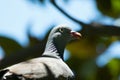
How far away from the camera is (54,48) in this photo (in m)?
4.69

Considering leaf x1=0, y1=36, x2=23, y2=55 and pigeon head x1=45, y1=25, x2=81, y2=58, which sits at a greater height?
pigeon head x1=45, y1=25, x2=81, y2=58

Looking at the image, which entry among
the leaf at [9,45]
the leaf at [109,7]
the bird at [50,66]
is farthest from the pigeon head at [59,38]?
the leaf at [109,7]

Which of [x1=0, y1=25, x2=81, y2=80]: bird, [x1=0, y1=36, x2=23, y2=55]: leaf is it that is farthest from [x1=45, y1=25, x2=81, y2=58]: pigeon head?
[x1=0, y1=36, x2=23, y2=55]: leaf

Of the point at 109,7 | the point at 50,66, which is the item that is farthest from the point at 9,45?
the point at 50,66

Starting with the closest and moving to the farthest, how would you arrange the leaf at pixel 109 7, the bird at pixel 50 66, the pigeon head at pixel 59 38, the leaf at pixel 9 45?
1. the bird at pixel 50 66
2. the pigeon head at pixel 59 38
3. the leaf at pixel 9 45
4. the leaf at pixel 109 7

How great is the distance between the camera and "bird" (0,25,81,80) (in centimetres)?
408

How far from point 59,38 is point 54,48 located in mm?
79

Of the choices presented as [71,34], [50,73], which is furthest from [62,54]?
[50,73]

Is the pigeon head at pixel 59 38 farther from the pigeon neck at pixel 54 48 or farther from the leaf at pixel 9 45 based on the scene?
the leaf at pixel 9 45

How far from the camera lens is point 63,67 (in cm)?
439

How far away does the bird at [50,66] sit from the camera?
161 inches

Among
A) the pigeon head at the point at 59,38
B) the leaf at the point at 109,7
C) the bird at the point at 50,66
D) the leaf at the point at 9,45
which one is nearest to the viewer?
the bird at the point at 50,66

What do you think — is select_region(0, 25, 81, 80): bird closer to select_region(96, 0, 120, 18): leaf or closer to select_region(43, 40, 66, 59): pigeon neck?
select_region(43, 40, 66, 59): pigeon neck

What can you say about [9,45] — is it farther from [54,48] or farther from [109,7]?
[109,7]
